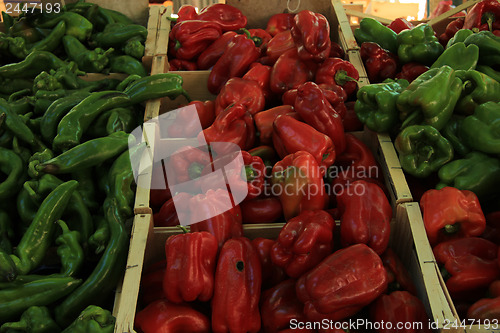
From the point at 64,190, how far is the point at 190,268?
0.69m

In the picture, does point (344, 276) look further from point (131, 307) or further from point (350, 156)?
point (350, 156)

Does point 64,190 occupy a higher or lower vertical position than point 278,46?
lower

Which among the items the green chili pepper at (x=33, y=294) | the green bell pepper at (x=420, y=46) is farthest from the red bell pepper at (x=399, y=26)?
the green chili pepper at (x=33, y=294)

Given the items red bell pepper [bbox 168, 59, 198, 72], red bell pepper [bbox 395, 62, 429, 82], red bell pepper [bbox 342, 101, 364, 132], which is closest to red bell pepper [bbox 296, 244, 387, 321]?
red bell pepper [bbox 342, 101, 364, 132]

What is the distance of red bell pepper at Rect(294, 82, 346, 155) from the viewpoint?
2.17 metres

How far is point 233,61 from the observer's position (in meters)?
2.79

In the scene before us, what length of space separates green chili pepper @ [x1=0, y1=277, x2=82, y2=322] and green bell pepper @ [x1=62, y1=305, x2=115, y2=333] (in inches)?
8.4

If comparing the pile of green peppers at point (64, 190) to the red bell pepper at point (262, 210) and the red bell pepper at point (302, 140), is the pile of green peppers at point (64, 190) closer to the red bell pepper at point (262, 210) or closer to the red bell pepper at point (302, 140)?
the red bell pepper at point (262, 210)

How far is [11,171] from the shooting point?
6.94 ft

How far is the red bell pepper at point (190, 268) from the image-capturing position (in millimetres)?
1577

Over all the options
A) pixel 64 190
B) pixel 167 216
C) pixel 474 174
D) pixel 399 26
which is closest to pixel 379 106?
pixel 474 174

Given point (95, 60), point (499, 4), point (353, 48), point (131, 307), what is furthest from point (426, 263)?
point (95, 60)

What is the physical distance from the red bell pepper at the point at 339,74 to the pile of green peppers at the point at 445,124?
26cm

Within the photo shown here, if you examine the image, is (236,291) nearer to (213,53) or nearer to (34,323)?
(34,323)
